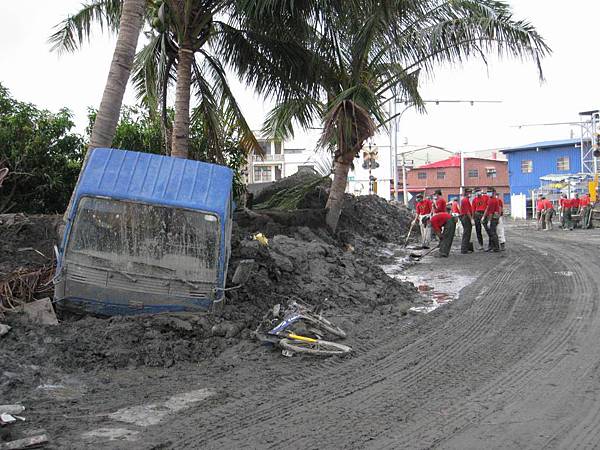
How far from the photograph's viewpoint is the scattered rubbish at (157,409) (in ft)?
15.2

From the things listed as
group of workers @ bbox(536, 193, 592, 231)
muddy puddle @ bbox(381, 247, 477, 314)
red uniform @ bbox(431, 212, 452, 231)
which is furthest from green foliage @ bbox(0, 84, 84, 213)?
group of workers @ bbox(536, 193, 592, 231)

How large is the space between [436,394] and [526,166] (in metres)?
56.8

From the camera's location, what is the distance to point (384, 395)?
5168mm

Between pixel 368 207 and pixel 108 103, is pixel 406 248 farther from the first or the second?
pixel 108 103

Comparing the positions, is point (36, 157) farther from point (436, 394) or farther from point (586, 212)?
point (586, 212)

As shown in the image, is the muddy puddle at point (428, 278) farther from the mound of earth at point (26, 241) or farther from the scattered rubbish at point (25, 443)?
the scattered rubbish at point (25, 443)

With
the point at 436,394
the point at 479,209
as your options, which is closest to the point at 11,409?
the point at 436,394

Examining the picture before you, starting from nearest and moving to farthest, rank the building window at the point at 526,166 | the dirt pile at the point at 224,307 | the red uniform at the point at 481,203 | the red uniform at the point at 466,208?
the dirt pile at the point at 224,307 → the red uniform at the point at 466,208 → the red uniform at the point at 481,203 → the building window at the point at 526,166

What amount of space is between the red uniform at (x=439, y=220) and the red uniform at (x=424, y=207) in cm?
113

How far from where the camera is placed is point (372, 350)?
21.9 ft

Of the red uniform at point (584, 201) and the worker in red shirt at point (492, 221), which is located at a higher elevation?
the red uniform at point (584, 201)

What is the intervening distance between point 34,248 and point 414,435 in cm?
717

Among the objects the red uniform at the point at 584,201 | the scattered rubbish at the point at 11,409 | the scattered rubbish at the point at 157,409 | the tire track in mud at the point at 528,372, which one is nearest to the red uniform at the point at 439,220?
the tire track in mud at the point at 528,372

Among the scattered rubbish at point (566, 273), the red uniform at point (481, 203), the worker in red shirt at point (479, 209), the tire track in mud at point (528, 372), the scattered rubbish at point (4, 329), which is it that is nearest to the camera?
the tire track in mud at point (528, 372)
